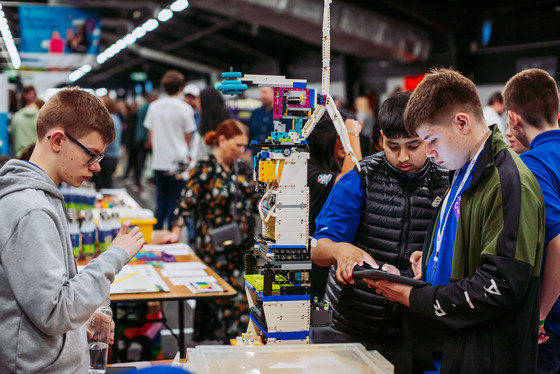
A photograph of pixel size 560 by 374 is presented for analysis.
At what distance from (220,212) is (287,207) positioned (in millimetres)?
2261

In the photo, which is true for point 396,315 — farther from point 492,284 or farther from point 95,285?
point 95,285

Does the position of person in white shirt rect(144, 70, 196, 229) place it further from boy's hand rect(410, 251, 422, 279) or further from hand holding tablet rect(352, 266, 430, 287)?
hand holding tablet rect(352, 266, 430, 287)

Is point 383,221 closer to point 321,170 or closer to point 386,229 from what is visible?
point 386,229

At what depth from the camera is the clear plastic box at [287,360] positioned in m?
1.90

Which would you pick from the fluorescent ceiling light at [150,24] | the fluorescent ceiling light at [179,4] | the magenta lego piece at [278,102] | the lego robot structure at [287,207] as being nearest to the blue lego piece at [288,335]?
the lego robot structure at [287,207]

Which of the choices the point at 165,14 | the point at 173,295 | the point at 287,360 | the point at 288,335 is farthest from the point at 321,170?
the point at 165,14

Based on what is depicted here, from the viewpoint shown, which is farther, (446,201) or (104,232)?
(104,232)

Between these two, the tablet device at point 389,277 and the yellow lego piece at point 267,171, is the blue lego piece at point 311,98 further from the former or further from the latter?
the tablet device at point 389,277

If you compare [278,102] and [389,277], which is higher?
[278,102]

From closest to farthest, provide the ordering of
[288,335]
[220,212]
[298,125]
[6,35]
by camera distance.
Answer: [288,335]
[298,125]
[220,212]
[6,35]

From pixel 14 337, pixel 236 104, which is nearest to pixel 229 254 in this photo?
pixel 14 337

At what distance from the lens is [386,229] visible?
2.66 m

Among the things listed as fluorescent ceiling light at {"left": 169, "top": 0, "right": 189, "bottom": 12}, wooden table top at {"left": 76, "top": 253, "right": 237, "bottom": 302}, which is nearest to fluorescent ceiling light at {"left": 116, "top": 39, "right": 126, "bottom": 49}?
fluorescent ceiling light at {"left": 169, "top": 0, "right": 189, "bottom": 12}

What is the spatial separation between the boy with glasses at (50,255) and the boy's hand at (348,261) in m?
0.82
